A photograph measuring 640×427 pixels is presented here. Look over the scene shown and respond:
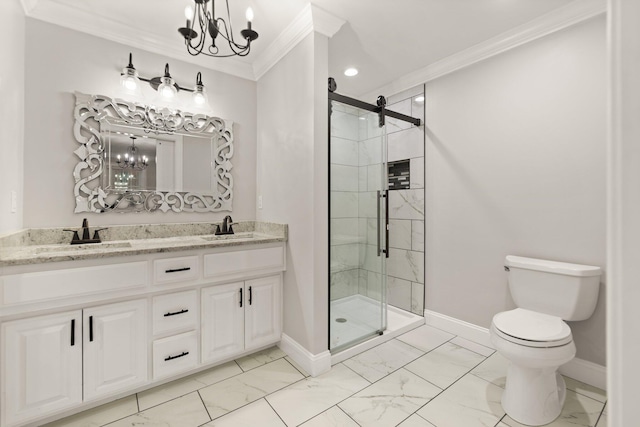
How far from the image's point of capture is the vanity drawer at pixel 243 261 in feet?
6.59

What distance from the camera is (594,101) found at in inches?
73.8

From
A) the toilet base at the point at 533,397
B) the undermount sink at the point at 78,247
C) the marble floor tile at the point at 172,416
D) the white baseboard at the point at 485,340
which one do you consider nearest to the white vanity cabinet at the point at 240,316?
the marble floor tile at the point at 172,416

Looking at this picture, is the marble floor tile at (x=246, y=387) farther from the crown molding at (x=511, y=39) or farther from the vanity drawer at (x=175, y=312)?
the crown molding at (x=511, y=39)

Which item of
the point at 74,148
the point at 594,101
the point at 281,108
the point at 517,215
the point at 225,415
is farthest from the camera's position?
the point at 281,108

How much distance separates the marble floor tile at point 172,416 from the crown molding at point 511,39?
312 cm

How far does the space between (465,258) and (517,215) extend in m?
0.54

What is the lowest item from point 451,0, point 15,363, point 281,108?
point 15,363

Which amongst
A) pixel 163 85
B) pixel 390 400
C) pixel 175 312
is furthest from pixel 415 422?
pixel 163 85

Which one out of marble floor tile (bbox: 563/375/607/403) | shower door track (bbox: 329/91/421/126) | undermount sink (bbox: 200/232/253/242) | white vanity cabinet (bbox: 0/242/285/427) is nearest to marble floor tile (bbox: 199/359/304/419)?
white vanity cabinet (bbox: 0/242/285/427)

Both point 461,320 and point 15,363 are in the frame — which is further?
point 461,320

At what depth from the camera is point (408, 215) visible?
2984 millimetres

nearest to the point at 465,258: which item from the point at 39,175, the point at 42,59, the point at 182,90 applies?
the point at 182,90

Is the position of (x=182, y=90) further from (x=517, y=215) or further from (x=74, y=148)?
(x=517, y=215)

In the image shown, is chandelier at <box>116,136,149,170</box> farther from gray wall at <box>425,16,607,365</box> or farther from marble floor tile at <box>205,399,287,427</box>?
gray wall at <box>425,16,607,365</box>
